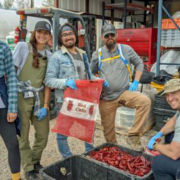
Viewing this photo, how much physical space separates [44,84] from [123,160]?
1.33 m

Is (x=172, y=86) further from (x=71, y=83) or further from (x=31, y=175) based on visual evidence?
(x=31, y=175)

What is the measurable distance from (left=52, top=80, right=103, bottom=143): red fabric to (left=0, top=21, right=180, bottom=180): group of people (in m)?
0.11

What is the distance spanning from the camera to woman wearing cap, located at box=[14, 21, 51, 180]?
292 centimetres

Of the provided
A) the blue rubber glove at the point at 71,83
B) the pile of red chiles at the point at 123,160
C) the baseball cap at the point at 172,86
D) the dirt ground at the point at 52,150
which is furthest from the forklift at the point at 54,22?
the baseball cap at the point at 172,86

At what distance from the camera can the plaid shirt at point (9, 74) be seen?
8.43 ft

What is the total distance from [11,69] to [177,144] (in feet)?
5.97

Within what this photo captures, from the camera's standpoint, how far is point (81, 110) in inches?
120

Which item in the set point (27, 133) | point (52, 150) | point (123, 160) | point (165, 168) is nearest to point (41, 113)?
point (27, 133)

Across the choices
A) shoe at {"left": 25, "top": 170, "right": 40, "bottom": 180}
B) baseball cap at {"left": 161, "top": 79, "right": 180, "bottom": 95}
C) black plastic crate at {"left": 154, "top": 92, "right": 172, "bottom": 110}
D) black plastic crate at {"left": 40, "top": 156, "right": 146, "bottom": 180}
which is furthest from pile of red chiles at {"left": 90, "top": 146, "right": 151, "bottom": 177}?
black plastic crate at {"left": 154, "top": 92, "right": 172, "bottom": 110}

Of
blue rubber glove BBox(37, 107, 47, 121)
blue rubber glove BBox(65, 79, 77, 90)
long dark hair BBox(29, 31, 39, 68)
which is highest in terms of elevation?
long dark hair BBox(29, 31, 39, 68)

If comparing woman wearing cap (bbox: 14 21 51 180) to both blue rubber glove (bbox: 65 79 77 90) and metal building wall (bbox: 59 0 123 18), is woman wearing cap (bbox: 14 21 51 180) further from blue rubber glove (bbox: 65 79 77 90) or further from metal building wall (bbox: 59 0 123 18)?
metal building wall (bbox: 59 0 123 18)

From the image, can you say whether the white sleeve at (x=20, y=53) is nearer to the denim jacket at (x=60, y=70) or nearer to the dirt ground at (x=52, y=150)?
the denim jacket at (x=60, y=70)

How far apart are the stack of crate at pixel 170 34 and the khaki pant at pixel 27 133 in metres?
3.90

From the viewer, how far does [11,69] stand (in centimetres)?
264
